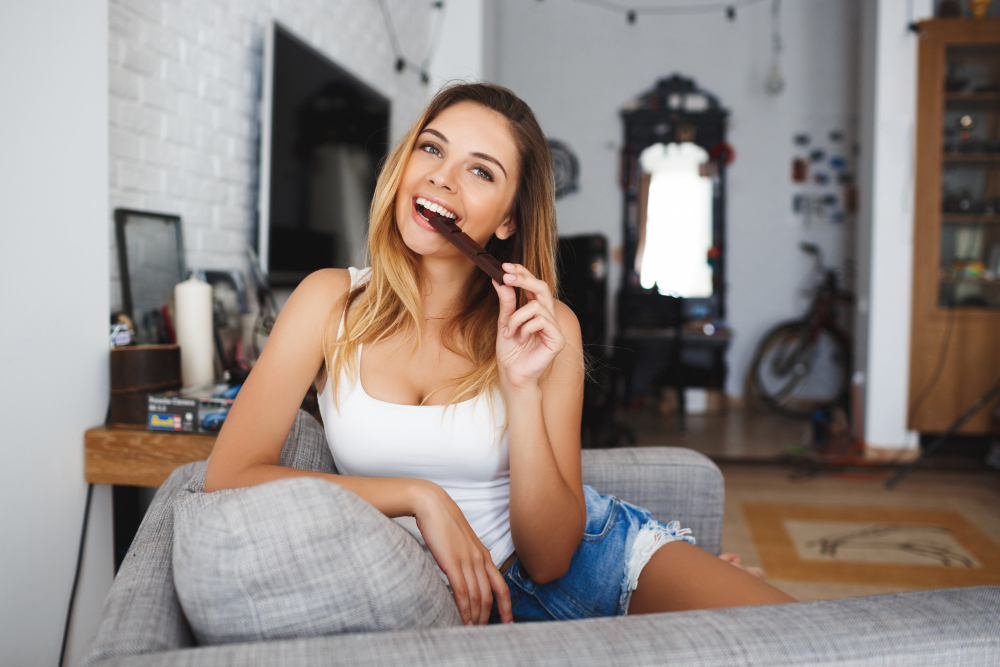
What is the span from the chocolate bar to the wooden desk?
0.69 meters

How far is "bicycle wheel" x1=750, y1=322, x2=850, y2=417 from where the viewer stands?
5.39 meters

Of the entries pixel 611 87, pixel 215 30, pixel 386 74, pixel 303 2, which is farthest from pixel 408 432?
pixel 611 87

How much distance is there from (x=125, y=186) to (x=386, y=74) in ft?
7.14

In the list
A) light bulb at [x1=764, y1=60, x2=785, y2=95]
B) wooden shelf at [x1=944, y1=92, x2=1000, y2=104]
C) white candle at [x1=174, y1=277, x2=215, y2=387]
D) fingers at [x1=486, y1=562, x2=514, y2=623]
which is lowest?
fingers at [x1=486, y1=562, x2=514, y2=623]

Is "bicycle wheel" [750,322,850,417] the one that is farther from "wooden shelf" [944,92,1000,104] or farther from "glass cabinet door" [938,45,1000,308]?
"wooden shelf" [944,92,1000,104]

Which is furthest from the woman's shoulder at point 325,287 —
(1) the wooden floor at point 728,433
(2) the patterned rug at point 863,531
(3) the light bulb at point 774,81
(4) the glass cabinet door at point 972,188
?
(3) the light bulb at point 774,81

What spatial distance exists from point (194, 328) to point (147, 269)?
21 centimetres

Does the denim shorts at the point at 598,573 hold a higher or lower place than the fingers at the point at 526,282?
lower

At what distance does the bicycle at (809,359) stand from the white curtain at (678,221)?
714 millimetres

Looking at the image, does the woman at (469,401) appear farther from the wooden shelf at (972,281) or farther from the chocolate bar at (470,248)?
the wooden shelf at (972,281)

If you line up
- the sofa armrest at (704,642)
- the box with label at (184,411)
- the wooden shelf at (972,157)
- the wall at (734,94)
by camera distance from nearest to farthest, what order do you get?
the sofa armrest at (704,642), the box with label at (184,411), the wooden shelf at (972,157), the wall at (734,94)

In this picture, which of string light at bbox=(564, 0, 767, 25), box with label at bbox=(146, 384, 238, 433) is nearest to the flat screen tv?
box with label at bbox=(146, 384, 238, 433)

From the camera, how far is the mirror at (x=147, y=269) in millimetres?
1573

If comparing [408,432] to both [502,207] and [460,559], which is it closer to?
[460,559]
